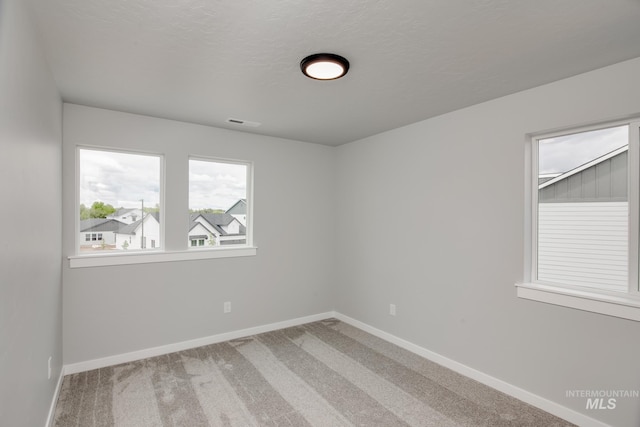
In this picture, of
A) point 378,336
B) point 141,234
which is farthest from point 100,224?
point 378,336

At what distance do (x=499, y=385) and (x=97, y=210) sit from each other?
13.2 feet

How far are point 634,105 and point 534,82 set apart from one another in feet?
2.03

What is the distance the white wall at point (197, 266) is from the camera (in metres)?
3.06

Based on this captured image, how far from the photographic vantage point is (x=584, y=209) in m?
2.45

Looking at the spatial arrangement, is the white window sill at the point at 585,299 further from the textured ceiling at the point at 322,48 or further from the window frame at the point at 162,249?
the window frame at the point at 162,249

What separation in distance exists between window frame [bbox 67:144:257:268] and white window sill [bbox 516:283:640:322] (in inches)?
115

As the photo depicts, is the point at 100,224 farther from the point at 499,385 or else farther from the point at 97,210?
the point at 499,385

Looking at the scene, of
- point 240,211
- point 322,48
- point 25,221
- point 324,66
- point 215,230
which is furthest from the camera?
point 240,211

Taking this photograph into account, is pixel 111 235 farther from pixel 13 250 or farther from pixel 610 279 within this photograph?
pixel 610 279

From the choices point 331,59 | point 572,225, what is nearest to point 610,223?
point 572,225

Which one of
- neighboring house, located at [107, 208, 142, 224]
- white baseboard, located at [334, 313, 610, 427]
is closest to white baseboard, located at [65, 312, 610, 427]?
white baseboard, located at [334, 313, 610, 427]

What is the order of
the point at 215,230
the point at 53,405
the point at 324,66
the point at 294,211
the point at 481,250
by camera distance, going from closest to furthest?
the point at 324,66 → the point at 53,405 → the point at 481,250 → the point at 215,230 → the point at 294,211

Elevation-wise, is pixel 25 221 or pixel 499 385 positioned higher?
pixel 25 221

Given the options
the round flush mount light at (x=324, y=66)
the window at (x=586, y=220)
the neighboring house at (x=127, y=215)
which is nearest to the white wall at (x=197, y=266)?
the neighboring house at (x=127, y=215)
